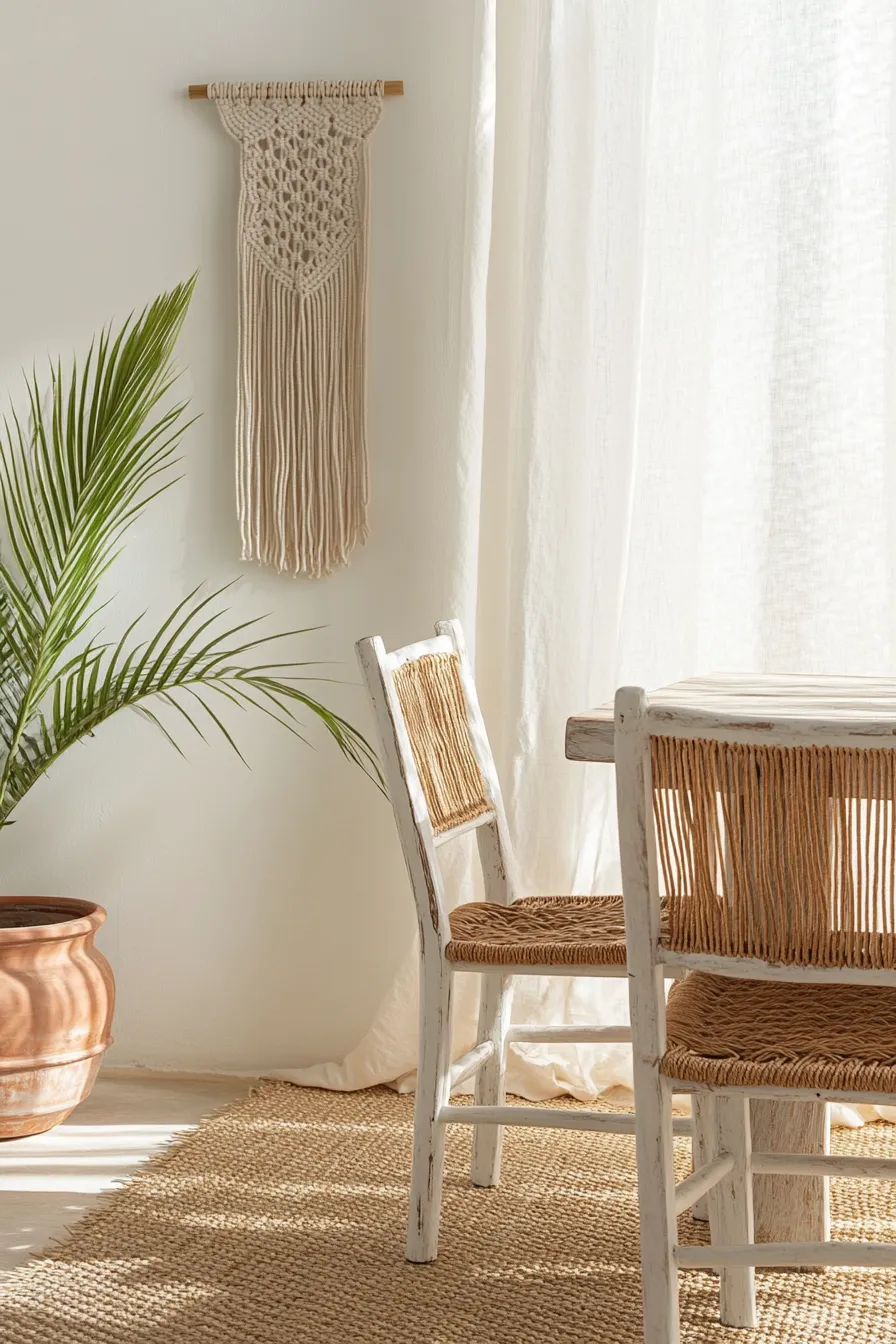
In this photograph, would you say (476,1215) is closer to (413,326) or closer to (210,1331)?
(210,1331)

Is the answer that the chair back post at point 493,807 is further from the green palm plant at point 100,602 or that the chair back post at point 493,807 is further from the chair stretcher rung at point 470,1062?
the green palm plant at point 100,602

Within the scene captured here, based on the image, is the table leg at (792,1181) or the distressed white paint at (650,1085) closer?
the distressed white paint at (650,1085)

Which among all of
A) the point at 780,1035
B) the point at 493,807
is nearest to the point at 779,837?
the point at 780,1035

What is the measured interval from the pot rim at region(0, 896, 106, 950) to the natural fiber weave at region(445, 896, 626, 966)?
77 cm

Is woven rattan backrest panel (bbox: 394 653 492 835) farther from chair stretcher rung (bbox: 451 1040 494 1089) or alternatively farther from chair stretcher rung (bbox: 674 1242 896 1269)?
chair stretcher rung (bbox: 674 1242 896 1269)

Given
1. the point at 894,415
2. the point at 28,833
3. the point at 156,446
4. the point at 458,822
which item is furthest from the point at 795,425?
the point at 28,833

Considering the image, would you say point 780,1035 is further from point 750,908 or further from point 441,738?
point 441,738

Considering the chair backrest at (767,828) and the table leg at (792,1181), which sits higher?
the chair backrest at (767,828)

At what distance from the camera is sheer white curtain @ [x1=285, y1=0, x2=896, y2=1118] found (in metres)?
2.63

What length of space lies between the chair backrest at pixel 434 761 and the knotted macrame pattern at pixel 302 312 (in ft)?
2.19

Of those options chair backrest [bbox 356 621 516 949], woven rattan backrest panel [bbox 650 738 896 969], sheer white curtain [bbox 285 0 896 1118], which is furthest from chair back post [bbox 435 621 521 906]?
woven rattan backrest panel [bbox 650 738 896 969]

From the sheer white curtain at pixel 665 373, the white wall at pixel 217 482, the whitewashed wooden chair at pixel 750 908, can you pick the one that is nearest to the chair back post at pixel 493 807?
the sheer white curtain at pixel 665 373

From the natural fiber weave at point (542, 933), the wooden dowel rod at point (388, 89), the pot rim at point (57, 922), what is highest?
the wooden dowel rod at point (388, 89)

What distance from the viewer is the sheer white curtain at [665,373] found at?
263cm
